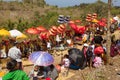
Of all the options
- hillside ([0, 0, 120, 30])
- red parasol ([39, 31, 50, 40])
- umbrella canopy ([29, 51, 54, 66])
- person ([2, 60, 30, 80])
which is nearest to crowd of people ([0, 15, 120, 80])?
person ([2, 60, 30, 80])

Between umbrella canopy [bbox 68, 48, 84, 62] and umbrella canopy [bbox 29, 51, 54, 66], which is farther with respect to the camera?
umbrella canopy [bbox 68, 48, 84, 62]

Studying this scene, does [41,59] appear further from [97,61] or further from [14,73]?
[97,61]

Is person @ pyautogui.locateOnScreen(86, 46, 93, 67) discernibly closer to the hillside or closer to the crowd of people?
the crowd of people

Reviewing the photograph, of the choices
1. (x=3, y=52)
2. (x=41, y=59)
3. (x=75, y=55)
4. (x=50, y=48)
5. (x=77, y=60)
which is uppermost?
(x=41, y=59)

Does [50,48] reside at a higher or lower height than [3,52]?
lower

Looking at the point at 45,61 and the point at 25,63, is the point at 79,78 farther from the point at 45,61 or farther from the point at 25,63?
the point at 25,63

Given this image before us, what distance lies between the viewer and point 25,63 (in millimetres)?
17719

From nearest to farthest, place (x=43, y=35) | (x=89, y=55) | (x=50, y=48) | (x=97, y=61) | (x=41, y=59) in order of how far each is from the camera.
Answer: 1. (x=41, y=59)
2. (x=97, y=61)
3. (x=89, y=55)
4. (x=50, y=48)
5. (x=43, y=35)

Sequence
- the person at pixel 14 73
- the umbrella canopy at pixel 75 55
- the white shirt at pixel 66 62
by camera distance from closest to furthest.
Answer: the person at pixel 14 73 < the white shirt at pixel 66 62 < the umbrella canopy at pixel 75 55

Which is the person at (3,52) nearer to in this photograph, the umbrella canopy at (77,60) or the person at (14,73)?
the umbrella canopy at (77,60)

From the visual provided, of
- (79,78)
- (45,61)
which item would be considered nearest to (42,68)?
(45,61)

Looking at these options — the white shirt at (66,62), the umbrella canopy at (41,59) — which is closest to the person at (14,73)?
the umbrella canopy at (41,59)

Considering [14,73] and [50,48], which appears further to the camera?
[50,48]

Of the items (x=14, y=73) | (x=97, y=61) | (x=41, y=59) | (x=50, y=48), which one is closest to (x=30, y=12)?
(x=50, y=48)
